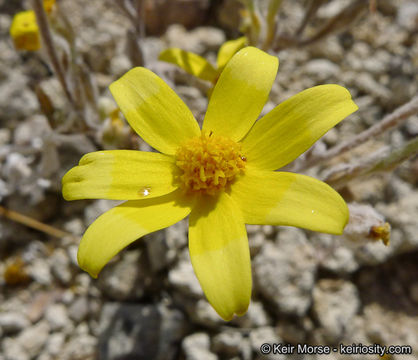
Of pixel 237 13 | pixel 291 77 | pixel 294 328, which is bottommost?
pixel 294 328

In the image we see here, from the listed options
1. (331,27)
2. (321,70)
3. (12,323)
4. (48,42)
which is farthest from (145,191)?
(321,70)

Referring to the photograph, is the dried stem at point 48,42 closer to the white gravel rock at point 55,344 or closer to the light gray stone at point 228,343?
the white gravel rock at point 55,344

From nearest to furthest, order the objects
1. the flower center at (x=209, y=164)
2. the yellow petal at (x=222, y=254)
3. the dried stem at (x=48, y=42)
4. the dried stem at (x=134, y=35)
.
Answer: the yellow petal at (x=222, y=254) < the flower center at (x=209, y=164) < the dried stem at (x=48, y=42) < the dried stem at (x=134, y=35)

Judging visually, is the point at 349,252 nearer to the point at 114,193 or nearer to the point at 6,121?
the point at 114,193

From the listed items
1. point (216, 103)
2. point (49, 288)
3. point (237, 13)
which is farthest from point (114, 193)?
point (237, 13)

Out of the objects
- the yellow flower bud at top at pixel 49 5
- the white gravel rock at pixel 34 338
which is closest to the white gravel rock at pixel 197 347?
the white gravel rock at pixel 34 338

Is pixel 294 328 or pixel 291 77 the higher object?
pixel 291 77
